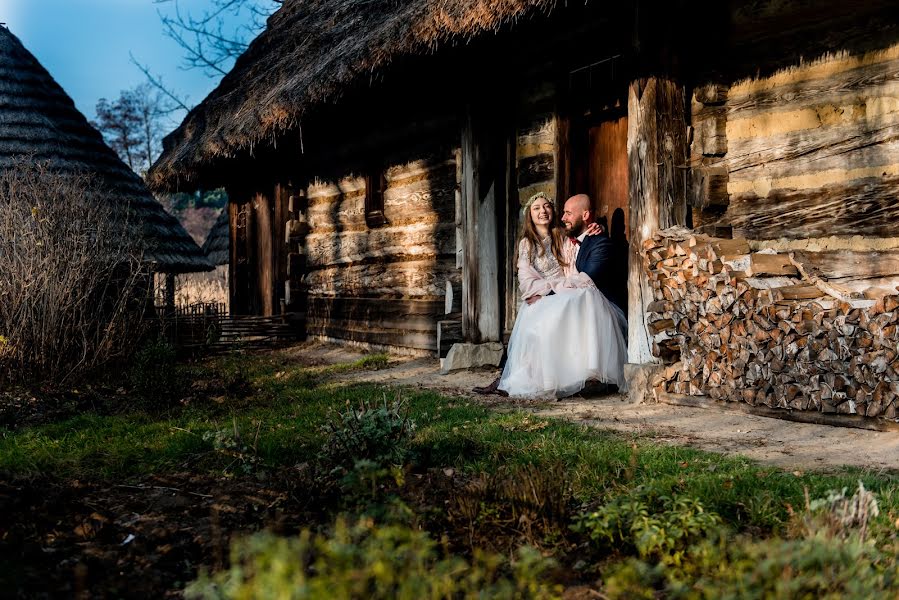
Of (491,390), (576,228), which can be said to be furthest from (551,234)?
(491,390)

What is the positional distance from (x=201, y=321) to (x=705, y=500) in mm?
8598

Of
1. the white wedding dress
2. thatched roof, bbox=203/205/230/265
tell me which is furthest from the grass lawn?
thatched roof, bbox=203/205/230/265

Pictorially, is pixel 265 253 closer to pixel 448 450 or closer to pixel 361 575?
pixel 448 450

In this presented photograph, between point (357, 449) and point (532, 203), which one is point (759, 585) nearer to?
point (357, 449)

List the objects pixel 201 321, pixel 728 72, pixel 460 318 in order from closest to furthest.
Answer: pixel 728 72, pixel 460 318, pixel 201 321

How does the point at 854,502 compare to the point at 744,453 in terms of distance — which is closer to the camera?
the point at 854,502

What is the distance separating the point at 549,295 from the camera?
656 cm

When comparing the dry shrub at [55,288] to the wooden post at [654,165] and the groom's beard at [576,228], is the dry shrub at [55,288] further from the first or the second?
the wooden post at [654,165]

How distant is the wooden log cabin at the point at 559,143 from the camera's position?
5227 mm

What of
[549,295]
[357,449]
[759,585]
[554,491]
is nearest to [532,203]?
[549,295]

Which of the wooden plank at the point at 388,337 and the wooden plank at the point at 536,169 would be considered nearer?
the wooden plank at the point at 536,169

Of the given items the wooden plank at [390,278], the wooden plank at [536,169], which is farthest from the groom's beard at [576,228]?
the wooden plank at [390,278]

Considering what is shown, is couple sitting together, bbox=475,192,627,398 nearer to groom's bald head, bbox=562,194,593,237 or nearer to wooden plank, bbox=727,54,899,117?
groom's bald head, bbox=562,194,593,237

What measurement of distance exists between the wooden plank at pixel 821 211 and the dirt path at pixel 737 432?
136 cm
